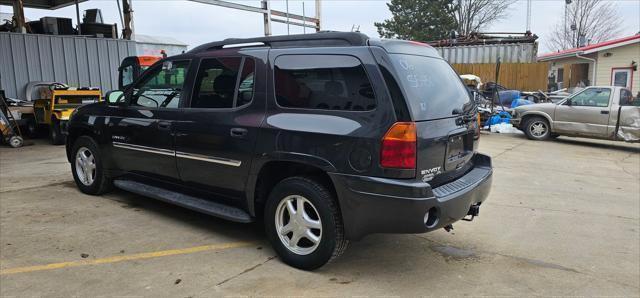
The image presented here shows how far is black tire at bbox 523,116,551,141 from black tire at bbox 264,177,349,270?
10.7 m

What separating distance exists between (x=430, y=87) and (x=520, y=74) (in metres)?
18.0

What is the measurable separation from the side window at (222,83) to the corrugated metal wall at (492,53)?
57.4 feet

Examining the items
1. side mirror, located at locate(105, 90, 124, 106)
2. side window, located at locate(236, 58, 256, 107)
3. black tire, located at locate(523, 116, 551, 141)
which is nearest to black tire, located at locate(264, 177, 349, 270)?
side window, located at locate(236, 58, 256, 107)

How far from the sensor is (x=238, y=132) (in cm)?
391

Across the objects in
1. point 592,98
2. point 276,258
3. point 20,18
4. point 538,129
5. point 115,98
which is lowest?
point 276,258

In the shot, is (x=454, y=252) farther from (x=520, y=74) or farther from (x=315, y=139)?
(x=520, y=74)

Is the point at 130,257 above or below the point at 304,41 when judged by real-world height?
below

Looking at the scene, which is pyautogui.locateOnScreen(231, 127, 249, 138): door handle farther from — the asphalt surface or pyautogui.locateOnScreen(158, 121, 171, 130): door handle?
the asphalt surface

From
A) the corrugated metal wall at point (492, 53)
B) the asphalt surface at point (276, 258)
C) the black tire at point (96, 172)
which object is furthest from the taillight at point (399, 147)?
the corrugated metal wall at point (492, 53)

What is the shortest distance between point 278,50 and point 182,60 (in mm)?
1336

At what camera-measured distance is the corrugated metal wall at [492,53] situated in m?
21.2

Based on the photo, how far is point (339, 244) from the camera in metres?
3.45

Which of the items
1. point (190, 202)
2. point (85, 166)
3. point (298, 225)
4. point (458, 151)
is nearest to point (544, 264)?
point (458, 151)

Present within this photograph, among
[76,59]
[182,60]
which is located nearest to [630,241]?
[182,60]
